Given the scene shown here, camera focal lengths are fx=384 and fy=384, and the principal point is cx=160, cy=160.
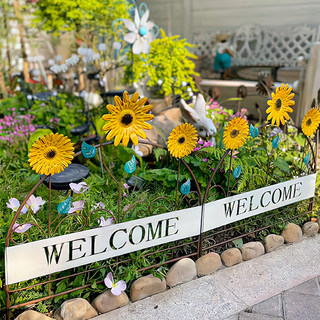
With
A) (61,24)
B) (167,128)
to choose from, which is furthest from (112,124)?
(61,24)

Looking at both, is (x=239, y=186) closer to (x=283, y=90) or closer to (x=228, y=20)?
(x=283, y=90)

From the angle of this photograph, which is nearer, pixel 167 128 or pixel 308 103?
pixel 167 128

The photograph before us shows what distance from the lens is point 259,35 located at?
23.7 feet

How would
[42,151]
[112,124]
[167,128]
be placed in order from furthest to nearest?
[167,128] < [112,124] < [42,151]

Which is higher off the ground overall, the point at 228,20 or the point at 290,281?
the point at 228,20

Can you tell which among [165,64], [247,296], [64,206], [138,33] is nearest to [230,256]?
[247,296]

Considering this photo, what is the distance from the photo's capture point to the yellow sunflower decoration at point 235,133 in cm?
234

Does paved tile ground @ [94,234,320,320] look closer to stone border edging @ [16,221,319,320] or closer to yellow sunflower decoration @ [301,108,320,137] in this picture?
stone border edging @ [16,221,319,320]

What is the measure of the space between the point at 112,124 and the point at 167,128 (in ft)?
5.50

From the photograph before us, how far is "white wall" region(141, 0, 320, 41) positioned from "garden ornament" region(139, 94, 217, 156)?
3967 millimetres

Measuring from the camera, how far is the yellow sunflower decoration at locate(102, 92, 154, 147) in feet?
6.50

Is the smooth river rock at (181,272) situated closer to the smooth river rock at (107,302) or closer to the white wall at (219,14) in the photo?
the smooth river rock at (107,302)

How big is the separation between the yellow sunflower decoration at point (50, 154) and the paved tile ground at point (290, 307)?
1.28 meters

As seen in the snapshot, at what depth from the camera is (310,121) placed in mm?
2736
